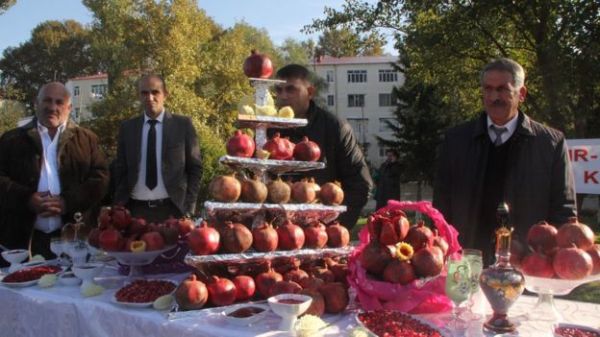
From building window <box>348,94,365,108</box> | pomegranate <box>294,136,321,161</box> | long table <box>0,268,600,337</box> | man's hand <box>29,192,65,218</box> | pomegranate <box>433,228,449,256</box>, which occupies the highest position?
building window <box>348,94,365,108</box>

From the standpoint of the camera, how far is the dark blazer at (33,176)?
13.1 feet

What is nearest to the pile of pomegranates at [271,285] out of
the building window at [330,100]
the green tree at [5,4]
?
the green tree at [5,4]

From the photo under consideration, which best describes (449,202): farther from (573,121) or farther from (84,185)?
(573,121)

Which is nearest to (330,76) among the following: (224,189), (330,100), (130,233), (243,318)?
(330,100)

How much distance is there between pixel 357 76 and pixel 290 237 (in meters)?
53.4

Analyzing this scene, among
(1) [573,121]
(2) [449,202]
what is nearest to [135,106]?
(1) [573,121]

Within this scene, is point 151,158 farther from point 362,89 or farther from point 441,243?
point 362,89

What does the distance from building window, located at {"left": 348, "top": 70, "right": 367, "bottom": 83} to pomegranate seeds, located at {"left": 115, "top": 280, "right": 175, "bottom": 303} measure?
2087 inches

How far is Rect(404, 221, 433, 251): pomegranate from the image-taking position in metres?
2.39

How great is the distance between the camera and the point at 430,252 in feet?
7.63

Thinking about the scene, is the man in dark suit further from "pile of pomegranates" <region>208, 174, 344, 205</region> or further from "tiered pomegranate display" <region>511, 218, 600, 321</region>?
"tiered pomegranate display" <region>511, 218, 600, 321</region>

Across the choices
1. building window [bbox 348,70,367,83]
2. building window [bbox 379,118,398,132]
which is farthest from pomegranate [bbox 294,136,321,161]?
building window [bbox 348,70,367,83]

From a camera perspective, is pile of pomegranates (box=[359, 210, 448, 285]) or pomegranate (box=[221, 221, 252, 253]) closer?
pile of pomegranates (box=[359, 210, 448, 285])

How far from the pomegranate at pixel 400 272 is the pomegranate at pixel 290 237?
494mm
